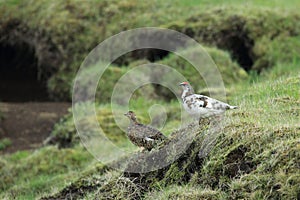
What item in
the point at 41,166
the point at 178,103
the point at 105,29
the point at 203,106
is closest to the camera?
the point at 203,106

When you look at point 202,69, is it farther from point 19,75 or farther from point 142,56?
point 19,75

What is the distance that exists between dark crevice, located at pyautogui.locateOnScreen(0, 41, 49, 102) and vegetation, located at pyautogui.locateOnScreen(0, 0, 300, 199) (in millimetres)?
586

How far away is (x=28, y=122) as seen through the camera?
17.5 metres

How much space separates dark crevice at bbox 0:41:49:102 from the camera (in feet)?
68.0

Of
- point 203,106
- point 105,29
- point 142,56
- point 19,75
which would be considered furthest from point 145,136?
point 19,75

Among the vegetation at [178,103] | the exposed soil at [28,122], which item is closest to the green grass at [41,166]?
the vegetation at [178,103]

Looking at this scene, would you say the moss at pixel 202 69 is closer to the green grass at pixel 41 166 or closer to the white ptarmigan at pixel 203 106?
the green grass at pixel 41 166

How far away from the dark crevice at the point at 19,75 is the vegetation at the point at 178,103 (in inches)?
23.1

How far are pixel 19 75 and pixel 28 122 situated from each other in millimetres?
4446

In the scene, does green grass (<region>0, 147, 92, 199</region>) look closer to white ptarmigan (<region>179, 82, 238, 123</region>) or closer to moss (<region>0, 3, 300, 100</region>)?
moss (<region>0, 3, 300, 100</region>)

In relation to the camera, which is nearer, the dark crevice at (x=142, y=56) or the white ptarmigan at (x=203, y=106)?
the white ptarmigan at (x=203, y=106)

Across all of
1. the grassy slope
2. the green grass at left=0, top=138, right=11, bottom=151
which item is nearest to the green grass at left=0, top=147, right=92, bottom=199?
the green grass at left=0, top=138, right=11, bottom=151

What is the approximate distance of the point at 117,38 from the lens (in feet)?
64.2

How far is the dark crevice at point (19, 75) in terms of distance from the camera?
20734 millimetres
